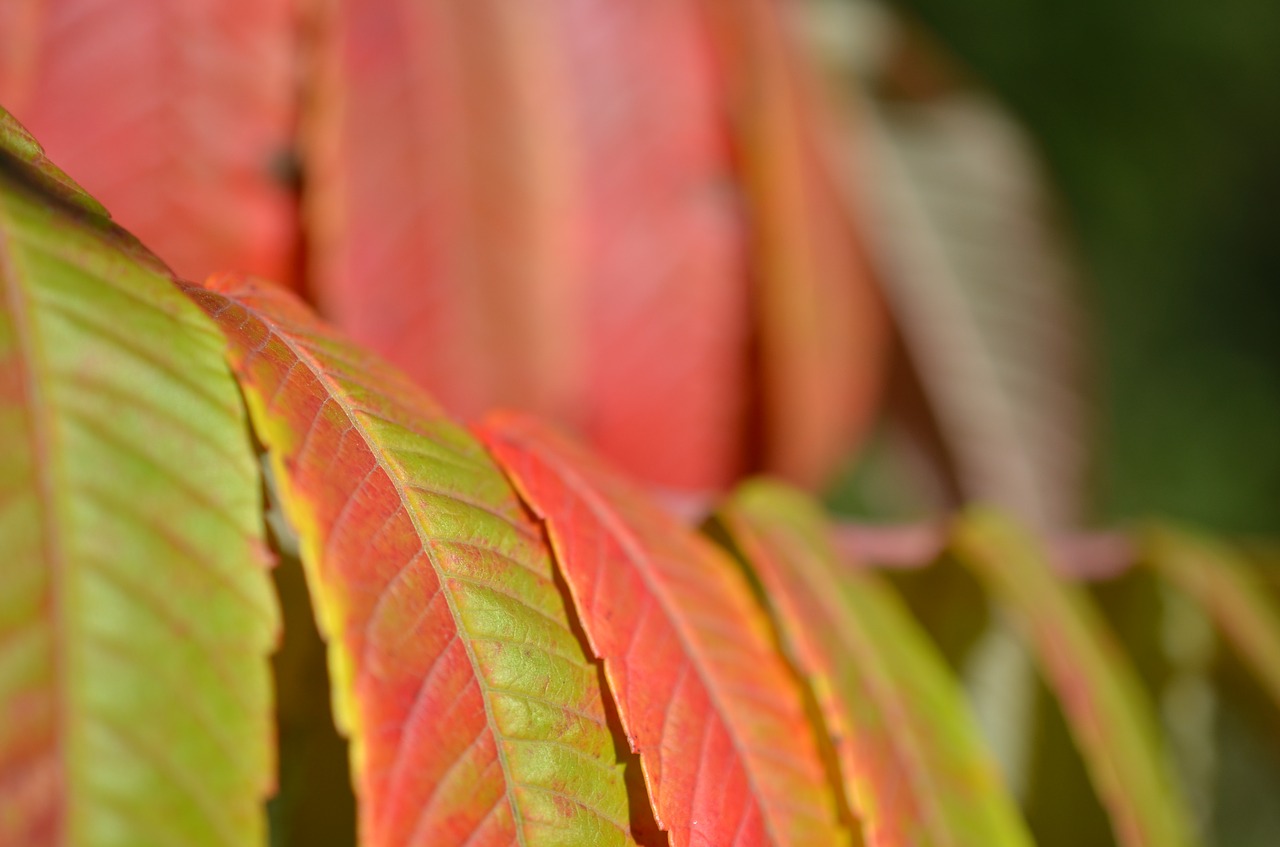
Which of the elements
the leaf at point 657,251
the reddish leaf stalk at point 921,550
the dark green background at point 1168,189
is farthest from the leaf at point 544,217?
the dark green background at point 1168,189

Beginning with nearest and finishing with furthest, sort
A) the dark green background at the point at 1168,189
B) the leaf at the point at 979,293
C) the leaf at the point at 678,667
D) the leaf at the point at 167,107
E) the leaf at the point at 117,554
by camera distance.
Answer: the leaf at the point at 117,554 → the leaf at the point at 678,667 → the leaf at the point at 167,107 → the leaf at the point at 979,293 → the dark green background at the point at 1168,189

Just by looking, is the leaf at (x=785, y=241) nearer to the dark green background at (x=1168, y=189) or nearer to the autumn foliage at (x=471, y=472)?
the autumn foliage at (x=471, y=472)

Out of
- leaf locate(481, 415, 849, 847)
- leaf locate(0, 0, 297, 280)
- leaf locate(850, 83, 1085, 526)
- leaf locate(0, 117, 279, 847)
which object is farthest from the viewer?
leaf locate(850, 83, 1085, 526)

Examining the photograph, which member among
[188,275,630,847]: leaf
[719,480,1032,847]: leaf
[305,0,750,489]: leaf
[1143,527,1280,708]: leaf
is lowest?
[1143,527,1280,708]: leaf

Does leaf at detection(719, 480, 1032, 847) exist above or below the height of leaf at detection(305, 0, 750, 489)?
below

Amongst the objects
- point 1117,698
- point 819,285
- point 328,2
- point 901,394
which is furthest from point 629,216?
point 901,394

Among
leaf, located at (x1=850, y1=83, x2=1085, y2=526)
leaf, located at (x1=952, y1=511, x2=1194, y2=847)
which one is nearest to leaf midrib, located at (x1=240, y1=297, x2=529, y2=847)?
leaf, located at (x1=952, y1=511, x2=1194, y2=847)

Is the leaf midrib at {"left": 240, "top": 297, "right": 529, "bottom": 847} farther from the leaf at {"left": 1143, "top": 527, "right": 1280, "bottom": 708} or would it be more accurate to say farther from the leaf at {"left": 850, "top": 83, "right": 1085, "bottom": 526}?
the leaf at {"left": 850, "top": 83, "right": 1085, "bottom": 526}
